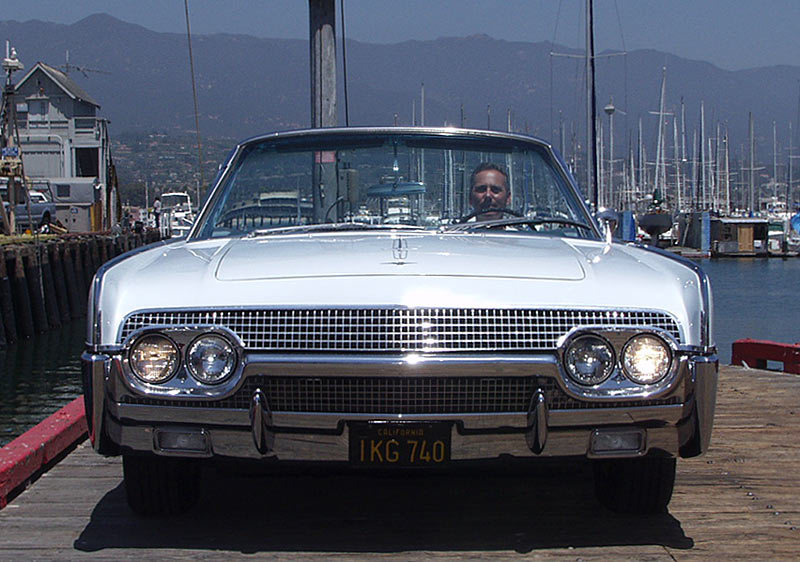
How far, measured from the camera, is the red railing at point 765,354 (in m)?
8.63

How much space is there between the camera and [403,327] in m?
3.19

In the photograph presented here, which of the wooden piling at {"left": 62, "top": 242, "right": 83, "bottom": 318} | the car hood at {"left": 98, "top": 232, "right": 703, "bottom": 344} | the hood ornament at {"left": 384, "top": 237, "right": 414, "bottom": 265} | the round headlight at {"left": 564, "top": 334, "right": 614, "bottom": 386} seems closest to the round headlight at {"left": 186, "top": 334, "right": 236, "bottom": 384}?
the car hood at {"left": 98, "top": 232, "right": 703, "bottom": 344}

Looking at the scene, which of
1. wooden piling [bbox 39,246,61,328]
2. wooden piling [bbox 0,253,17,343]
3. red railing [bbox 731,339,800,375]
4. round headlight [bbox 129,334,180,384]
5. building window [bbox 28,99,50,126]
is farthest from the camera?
building window [bbox 28,99,50,126]

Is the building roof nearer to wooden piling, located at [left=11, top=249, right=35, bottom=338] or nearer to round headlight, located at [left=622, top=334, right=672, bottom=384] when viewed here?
wooden piling, located at [left=11, top=249, right=35, bottom=338]

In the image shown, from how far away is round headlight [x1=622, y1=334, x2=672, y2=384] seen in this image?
3281 millimetres

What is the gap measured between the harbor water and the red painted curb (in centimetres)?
266

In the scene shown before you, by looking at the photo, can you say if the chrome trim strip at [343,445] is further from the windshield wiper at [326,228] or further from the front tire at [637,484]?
the windshield wiper at [326,228]

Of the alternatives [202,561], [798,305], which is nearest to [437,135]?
[202,561]

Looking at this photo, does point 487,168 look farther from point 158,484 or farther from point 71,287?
point 71,287

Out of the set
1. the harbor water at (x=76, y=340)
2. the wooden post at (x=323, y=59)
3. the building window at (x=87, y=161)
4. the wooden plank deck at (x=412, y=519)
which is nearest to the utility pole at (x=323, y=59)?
the wooden post at (x=323, y=59)

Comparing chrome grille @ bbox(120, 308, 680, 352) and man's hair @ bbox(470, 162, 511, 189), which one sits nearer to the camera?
chrome grille @ bbox(120, 308, 680, 352)

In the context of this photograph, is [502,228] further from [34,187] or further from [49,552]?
[34,187]

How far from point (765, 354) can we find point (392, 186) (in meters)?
5.50

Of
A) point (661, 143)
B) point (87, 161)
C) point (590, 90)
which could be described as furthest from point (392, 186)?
point (87, 161)
